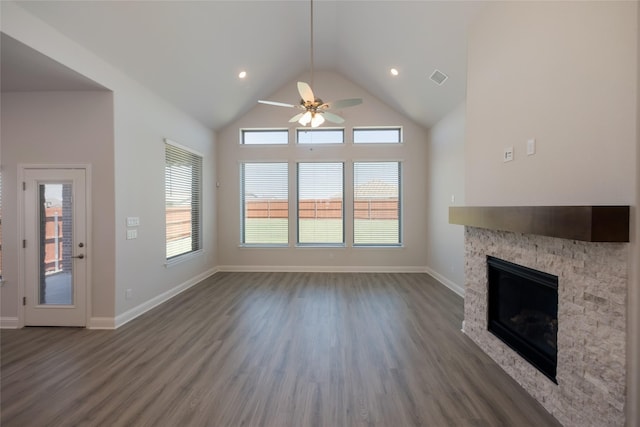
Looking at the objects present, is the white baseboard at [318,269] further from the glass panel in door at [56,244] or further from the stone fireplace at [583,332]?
the stone fireplace at [583,332]

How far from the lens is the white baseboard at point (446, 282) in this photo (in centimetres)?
457

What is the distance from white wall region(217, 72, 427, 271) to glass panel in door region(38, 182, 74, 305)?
3022 millimetres

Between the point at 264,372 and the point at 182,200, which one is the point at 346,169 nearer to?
the point at 182,200

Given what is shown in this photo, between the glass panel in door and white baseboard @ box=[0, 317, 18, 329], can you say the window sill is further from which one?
white baseboard @ box=[0, 317, 18, 329]

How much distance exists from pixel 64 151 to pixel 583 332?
539 cm

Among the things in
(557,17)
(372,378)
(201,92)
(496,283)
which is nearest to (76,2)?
(201,92)

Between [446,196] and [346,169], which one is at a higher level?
[346,169]

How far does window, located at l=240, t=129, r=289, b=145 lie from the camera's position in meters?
6.23

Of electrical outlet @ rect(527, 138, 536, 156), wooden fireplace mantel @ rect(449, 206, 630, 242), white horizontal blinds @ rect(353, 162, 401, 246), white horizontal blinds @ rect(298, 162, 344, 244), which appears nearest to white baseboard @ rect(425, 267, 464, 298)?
white horizontal blinds @ rect(353, 162, 401, 246)

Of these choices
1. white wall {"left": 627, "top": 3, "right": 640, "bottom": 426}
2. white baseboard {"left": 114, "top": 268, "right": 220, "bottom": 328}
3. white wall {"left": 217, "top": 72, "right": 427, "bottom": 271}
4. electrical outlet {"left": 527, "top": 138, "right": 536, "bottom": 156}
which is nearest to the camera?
white wall {"left": 627, "top": 3, "right": 640, "bottom": 426}

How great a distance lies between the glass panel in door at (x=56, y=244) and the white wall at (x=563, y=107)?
5049 mm

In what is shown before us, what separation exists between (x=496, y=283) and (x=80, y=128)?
17.0 feet

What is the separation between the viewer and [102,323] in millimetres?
3332

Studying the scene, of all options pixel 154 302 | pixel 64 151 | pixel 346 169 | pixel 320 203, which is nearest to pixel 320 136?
pixel 346 169
